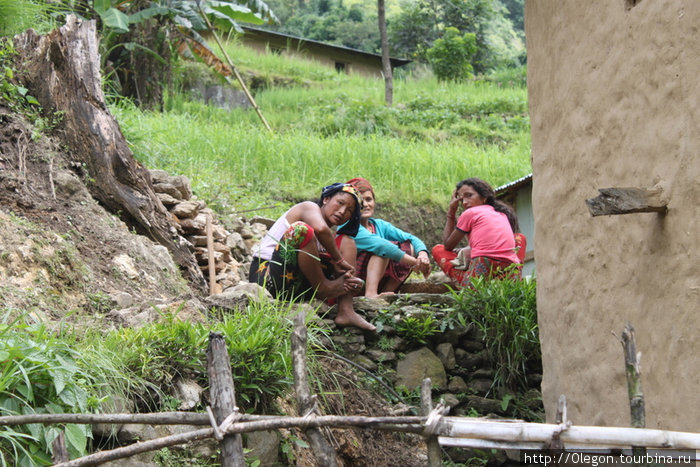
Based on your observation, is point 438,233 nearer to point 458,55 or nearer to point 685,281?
point 685,281

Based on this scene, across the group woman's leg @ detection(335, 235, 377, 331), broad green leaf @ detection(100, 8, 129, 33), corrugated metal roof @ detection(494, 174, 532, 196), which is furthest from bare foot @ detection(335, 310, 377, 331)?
broad green leaf @ detection(100, 8, 129, 33)

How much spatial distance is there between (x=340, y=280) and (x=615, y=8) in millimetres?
2453

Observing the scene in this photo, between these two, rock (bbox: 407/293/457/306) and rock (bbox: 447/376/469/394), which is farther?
rock (bbox: 407/293/457/306)

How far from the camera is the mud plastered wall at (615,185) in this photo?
3.00 metres

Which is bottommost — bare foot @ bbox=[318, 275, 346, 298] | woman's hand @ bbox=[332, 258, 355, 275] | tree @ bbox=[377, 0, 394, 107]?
bare foot @ bbox=[318, 275, 346, 298]

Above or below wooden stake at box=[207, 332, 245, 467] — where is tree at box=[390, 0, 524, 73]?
above

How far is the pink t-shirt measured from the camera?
5988 millimetres

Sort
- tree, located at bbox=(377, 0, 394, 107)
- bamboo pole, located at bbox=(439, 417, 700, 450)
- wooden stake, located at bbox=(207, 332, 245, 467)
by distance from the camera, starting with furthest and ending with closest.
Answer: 1. tree, located at bbox=(377, 0, 394, 107)
2. wooden stake, located at bbox=(207, 332, 245, 467)
3. bamboo pole, located at bbox=(439, 417, 700, 450)

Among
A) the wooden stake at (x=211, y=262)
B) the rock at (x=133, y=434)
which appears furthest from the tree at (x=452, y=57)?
the rock at (x=133, y=434)

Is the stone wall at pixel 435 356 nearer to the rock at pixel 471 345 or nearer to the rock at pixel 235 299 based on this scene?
the rock at pixel 471 345

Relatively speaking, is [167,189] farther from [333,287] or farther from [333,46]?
[333,46]

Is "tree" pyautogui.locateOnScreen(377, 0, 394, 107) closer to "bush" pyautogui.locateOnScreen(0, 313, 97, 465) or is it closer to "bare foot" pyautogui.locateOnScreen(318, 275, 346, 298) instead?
"bare foot" pyautogui.locateOnScreen(318, 275, 346, 298)

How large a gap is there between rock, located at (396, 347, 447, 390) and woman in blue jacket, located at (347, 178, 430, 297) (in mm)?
678

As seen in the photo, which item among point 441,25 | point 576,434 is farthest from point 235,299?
point 441,25
